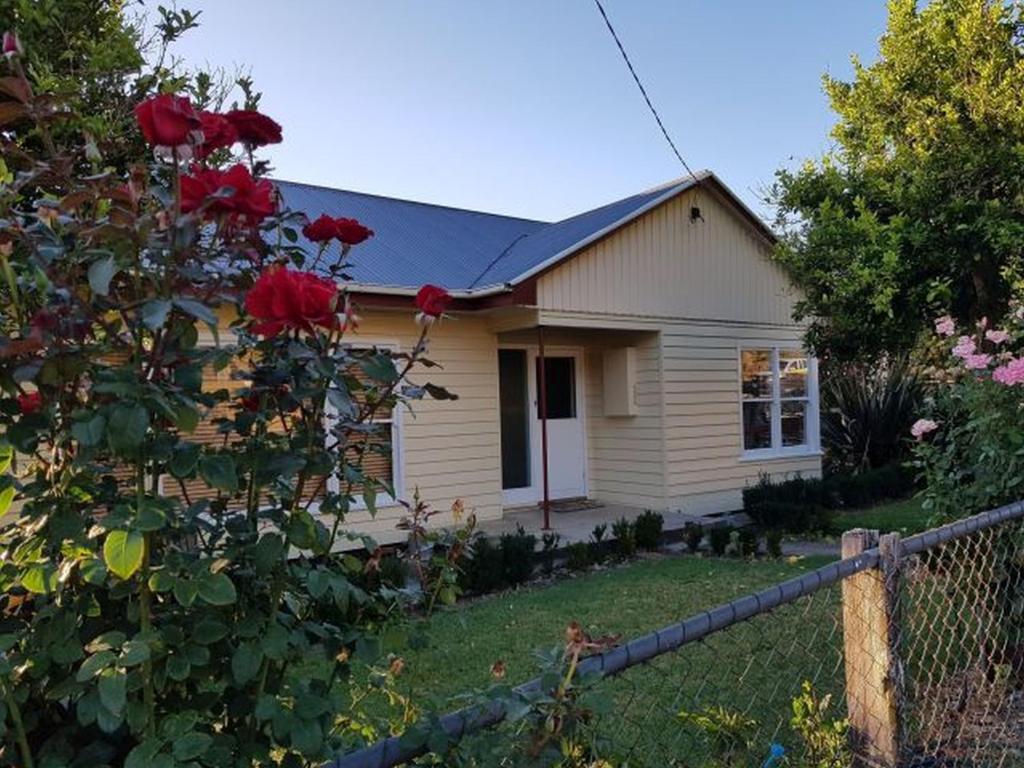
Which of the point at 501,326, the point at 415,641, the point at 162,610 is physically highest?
the point at 501,326

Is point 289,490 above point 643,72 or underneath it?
underneath

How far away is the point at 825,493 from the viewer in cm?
1055

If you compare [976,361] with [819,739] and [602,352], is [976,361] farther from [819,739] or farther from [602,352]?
[602,352]

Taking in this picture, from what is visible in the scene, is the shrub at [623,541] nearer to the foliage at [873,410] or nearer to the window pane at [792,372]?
the window pane at [792,372]

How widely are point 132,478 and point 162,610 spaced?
0.21 m

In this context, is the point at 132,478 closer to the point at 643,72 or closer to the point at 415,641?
the point at 415,641

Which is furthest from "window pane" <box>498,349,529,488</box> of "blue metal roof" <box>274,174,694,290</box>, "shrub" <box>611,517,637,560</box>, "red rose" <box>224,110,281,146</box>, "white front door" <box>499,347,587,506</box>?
"red rose" <box>224,110,281,146</box>

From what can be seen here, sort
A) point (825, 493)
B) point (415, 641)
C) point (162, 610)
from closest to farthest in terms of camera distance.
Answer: point (162, 610) → point (415, 641) → point (825, 493)

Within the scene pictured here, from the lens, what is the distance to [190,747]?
1024mm

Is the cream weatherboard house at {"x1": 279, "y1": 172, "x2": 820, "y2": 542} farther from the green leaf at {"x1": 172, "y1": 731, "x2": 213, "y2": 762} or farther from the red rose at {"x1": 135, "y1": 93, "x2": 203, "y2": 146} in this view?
the green leaf at {"x1": 172, "y1": 731, "x2": 213, "y2": 762}

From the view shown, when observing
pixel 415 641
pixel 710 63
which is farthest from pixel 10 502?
pixel 710 63

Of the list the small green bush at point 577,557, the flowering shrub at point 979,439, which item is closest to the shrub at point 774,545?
the small green bush at point 577,557

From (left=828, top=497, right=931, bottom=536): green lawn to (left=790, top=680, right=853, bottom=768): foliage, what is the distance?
274 inches

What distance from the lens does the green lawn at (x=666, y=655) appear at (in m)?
3.44
